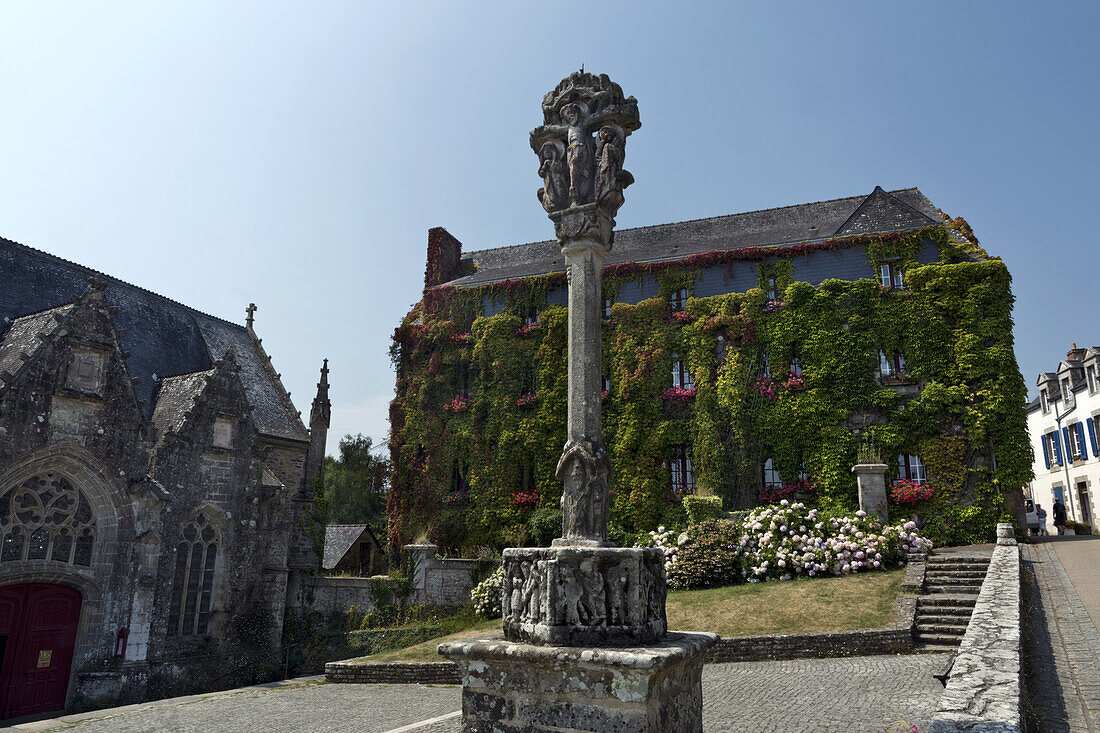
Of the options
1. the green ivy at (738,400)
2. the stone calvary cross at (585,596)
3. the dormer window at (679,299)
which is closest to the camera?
the stone calvary cross at (585,596)

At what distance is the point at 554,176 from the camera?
512 centimetres

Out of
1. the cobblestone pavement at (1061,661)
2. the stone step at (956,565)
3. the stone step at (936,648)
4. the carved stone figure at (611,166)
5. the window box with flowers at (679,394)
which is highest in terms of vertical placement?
the window box with flowers at (679,394)

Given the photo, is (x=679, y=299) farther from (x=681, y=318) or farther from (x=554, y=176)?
(x=554, y=176)

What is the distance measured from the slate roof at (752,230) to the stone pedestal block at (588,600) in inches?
836

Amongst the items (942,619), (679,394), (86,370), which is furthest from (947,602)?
(86,370)

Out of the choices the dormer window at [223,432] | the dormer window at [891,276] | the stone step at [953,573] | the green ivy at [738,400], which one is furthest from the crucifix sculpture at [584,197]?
the dormer window at [891,276]

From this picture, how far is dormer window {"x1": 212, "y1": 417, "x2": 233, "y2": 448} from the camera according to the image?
60.1ft

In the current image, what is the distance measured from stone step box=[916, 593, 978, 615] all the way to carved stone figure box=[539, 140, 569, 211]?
1015cm

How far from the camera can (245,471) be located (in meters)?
18.8

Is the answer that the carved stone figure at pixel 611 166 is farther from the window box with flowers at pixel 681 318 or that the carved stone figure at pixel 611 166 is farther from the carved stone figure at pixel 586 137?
the window box with flowers at pixel 681 318

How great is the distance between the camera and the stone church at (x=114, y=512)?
1441 cm

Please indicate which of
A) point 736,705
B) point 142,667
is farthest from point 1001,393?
point 142,667

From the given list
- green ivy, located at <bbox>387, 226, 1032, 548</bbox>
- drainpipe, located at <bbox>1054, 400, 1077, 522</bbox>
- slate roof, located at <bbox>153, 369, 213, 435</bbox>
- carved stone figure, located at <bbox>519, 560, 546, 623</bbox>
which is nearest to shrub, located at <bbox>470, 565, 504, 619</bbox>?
green ivy, located at <bbox>387, 226, 1032, 548</bbox>

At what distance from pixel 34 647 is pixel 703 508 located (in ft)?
53.4
